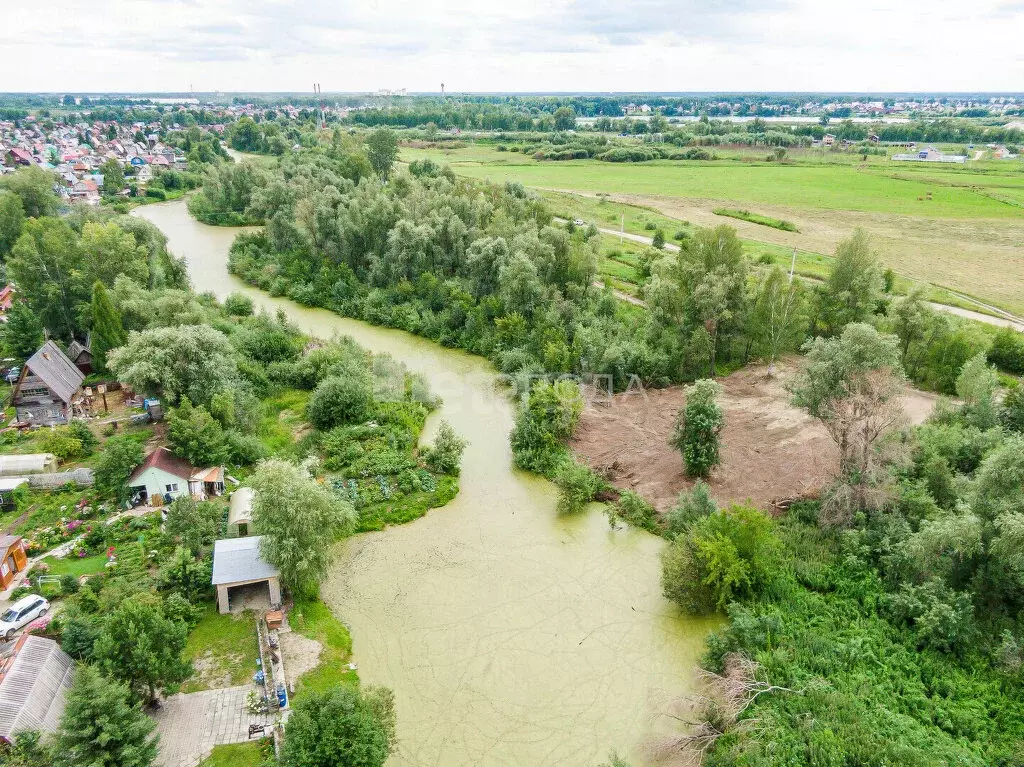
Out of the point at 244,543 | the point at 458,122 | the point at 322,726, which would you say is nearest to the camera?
the point at 322,726

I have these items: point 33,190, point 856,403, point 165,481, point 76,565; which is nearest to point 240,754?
point 76,565

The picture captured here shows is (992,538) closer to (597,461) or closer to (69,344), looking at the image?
(597,461)

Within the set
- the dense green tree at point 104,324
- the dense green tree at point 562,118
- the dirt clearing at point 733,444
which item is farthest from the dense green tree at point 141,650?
the dense green tree at point 562,118

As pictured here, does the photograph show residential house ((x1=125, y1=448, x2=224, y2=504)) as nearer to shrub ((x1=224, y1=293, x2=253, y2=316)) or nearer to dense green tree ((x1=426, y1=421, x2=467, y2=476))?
dense green tree ((x1=426, y1=421, x2=467, y2=476))

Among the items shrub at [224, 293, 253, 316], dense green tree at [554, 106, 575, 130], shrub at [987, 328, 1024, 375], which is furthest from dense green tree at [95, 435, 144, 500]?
dense green tree at [554, 106, 575, 130]

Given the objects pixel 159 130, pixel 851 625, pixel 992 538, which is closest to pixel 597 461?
pixel 851 625

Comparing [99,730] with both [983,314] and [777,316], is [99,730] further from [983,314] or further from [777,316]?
[983,314]
